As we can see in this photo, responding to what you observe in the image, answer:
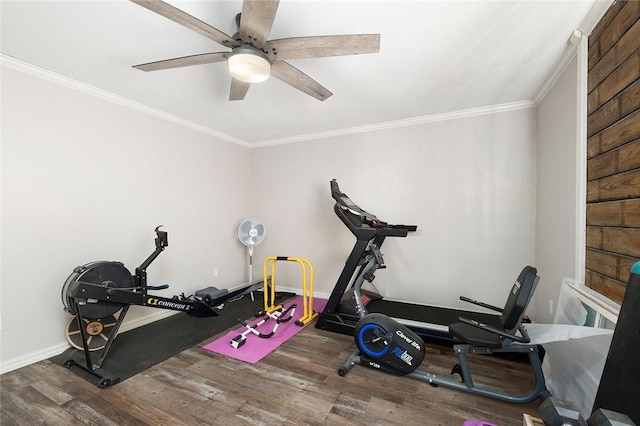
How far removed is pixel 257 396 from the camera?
186 centimetres

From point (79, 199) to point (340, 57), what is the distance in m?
2.97

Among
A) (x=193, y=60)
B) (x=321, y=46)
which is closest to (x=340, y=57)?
(x=321, y=46)

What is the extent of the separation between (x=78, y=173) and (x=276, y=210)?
8.62 ft

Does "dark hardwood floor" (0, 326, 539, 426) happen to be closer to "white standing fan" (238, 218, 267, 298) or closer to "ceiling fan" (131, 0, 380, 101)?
"white standing fan" (238, 218, 267, 298)

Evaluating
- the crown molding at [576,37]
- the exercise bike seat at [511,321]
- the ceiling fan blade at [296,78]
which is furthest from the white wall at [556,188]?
the ceiling fan blade at [296,78]

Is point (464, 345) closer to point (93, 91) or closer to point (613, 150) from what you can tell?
point (613, 150)

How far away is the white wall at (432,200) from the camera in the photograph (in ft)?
9.84

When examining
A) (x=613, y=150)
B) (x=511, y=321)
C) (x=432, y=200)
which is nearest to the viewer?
(x=613, y=150)

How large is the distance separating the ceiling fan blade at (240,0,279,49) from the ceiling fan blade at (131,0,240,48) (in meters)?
0.12

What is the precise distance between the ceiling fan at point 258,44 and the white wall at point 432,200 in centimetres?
219

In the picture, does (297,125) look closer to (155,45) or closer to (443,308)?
(155,45)

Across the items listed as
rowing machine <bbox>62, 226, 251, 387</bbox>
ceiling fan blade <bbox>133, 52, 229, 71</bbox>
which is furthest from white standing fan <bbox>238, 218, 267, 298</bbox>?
ceiling fan blade <bbox>133, 52, 229, 71</bbox>

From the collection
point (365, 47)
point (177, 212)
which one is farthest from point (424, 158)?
point (177, 212)

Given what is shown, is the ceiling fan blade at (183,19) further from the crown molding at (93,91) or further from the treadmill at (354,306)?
the crown molding at (93,91)
